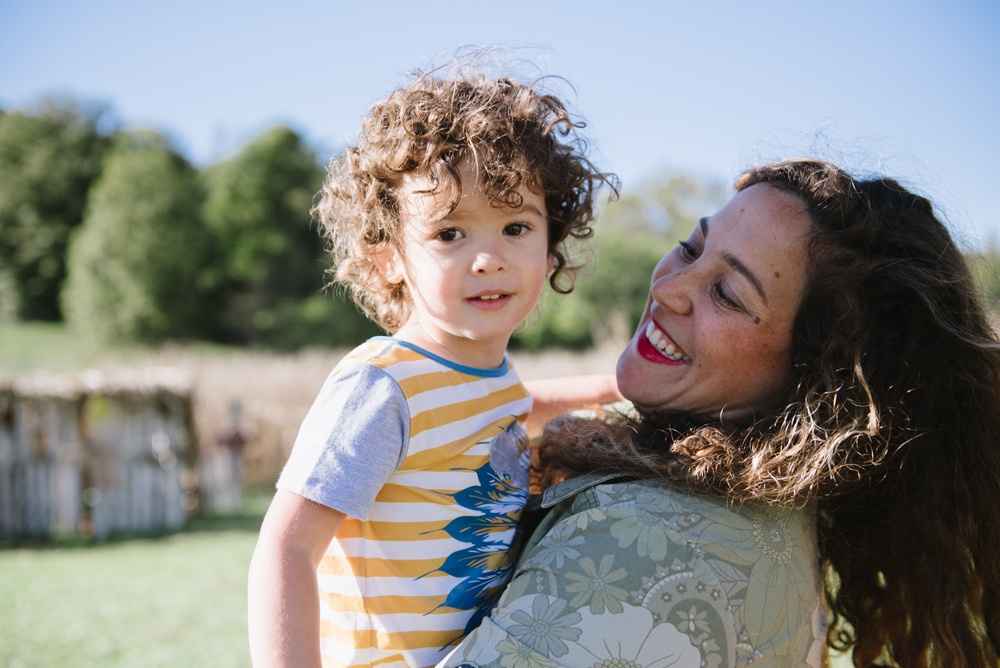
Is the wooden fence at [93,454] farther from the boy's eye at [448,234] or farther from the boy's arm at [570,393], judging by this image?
the boy's eye at [448,234]

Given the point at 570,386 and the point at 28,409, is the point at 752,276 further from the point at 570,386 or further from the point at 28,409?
the point at 28,409

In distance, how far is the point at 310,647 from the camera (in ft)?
4.82

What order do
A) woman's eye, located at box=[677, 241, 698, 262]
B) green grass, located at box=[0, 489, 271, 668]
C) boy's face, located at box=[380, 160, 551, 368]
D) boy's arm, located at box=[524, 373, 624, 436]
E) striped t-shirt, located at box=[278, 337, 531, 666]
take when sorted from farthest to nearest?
green grass, located at box=[0, 489, 271, 668]
boy's arm, located at box=[524, 373, 624, 436]
woman's eye, located at box=[677, 241, 698, 262]
boy's face, located at box=[380, 160, 551, 368]
striped t-shirt, located at box=[278, 337, 531, 666]

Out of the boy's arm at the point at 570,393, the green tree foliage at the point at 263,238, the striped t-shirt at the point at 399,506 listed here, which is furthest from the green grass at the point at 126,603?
the green tree foliage at the point at 263,238

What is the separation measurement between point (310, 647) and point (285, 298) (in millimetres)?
34016

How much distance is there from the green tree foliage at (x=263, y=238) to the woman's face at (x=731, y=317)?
97.9 ft

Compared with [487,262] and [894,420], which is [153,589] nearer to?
[487,262]

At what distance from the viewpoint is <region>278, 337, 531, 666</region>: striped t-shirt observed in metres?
1.57

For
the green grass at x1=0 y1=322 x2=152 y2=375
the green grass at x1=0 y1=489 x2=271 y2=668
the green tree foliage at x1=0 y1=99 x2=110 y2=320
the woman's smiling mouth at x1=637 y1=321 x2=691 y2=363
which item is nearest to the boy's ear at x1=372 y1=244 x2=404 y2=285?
the woman's smiling mouth at x1=637 y1=321 x2=691 y2=363

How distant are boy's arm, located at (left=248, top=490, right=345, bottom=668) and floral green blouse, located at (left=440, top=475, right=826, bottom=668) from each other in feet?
0.95

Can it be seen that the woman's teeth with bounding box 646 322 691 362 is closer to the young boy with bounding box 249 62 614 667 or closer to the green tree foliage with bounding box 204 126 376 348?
the young boy with bounding box 249 62 614 667

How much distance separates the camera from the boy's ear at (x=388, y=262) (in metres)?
2.05

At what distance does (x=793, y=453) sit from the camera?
1725 mm

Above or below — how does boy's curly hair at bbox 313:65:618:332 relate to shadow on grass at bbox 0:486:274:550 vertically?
above
